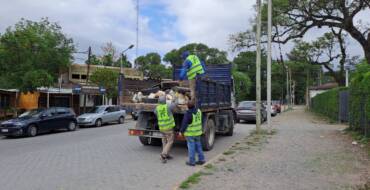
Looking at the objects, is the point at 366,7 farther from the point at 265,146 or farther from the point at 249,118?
the point at 265,146

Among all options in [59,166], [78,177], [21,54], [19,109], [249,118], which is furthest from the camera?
[19,109]

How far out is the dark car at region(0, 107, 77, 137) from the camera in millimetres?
17078

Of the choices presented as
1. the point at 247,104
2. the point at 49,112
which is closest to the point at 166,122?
the point at 49,112

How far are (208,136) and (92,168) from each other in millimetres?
4246

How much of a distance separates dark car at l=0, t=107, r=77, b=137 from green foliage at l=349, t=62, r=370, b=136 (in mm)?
14196

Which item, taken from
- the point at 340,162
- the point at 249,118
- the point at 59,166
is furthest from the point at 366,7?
the point at 59,166

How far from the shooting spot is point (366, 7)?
25.7 m

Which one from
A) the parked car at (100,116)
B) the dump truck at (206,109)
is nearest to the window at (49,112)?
the parked car at (100,116)

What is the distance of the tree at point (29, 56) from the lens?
20.8 metres

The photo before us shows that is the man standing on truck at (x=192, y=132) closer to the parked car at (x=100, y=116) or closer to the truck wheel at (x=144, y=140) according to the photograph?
the truck wheel at (x=144, y=140)

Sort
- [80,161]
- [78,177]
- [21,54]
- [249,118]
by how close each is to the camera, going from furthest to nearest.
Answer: [249,118] → [21,54] → [80,161] → [78,177]

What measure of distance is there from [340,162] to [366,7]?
20162 millimetres

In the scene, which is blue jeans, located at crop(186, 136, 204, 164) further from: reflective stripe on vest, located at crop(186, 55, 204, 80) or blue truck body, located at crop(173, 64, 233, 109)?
reflective stripe on vest, located at crop(186, 55, 204, 80)

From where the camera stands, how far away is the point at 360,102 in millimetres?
14422
